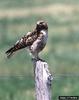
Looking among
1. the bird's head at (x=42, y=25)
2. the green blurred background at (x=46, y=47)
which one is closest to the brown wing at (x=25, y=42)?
the bird's head at (x=42, y=25)

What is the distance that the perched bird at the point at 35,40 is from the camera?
609 inches

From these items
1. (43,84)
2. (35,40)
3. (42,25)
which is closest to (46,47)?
(35,40)

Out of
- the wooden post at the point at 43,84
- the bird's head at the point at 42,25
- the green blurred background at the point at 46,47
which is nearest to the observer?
the wooden post at the point at 43,84

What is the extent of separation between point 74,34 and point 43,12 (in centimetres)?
296

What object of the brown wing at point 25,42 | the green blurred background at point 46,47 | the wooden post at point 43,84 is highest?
the green blurred background at point 46,47

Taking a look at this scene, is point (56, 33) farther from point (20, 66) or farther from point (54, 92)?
point (54, 92)

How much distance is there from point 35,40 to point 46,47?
9.99 m

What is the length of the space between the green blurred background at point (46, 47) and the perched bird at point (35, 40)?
1895 millimetres

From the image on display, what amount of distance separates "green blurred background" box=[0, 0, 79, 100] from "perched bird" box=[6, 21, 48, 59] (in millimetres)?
1895

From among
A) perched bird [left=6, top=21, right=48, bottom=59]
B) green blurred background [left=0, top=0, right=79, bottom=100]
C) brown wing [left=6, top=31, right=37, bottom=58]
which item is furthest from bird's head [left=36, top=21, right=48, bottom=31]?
green blurred background [left=0, top=0, right=79, bottom=100]

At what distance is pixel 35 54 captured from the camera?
1578 cm

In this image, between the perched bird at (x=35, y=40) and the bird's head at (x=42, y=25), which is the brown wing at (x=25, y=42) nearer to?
the perched bird at (x=35, y=40)

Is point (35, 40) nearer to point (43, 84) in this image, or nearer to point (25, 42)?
point (25, 42)

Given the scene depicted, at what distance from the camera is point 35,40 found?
51.3ft
